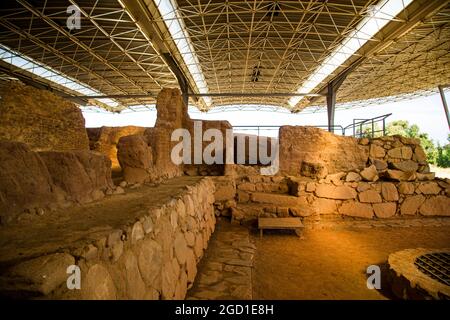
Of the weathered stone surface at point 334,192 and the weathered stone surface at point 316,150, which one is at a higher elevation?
the weathered stone surface at point 316,150

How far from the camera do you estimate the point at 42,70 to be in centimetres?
1287

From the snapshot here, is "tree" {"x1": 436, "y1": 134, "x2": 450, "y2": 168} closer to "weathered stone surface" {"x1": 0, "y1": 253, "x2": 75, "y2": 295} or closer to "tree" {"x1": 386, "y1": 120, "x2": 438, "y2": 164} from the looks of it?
"tree" {"x1": 386, "y1": 120, "x2": 438, "y2": 164}

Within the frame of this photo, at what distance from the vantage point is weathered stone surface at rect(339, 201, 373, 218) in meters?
6.22

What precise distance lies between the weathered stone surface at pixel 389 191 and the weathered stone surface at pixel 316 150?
1518mm

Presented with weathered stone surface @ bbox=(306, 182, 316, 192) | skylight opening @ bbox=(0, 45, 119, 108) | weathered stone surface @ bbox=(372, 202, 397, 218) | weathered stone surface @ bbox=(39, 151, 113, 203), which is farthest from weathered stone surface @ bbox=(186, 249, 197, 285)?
skylight opening @ bbox=(0, 45, 119, 108)

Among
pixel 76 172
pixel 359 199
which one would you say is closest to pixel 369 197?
pixel 359 199

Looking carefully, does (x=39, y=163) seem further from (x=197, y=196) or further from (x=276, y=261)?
(x=276, y=261)

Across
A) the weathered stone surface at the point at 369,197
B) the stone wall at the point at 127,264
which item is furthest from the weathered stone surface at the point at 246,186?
the stone wall at the point at 127,264

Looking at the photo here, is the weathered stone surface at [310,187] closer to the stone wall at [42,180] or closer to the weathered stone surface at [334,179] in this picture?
the weathered stone surface at [334,179]

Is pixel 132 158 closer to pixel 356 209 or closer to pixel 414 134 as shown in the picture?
pixel 356 209

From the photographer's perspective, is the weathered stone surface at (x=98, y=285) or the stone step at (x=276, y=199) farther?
the stone step at (x=276, y=199)

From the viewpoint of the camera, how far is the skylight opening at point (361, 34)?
8.03m
